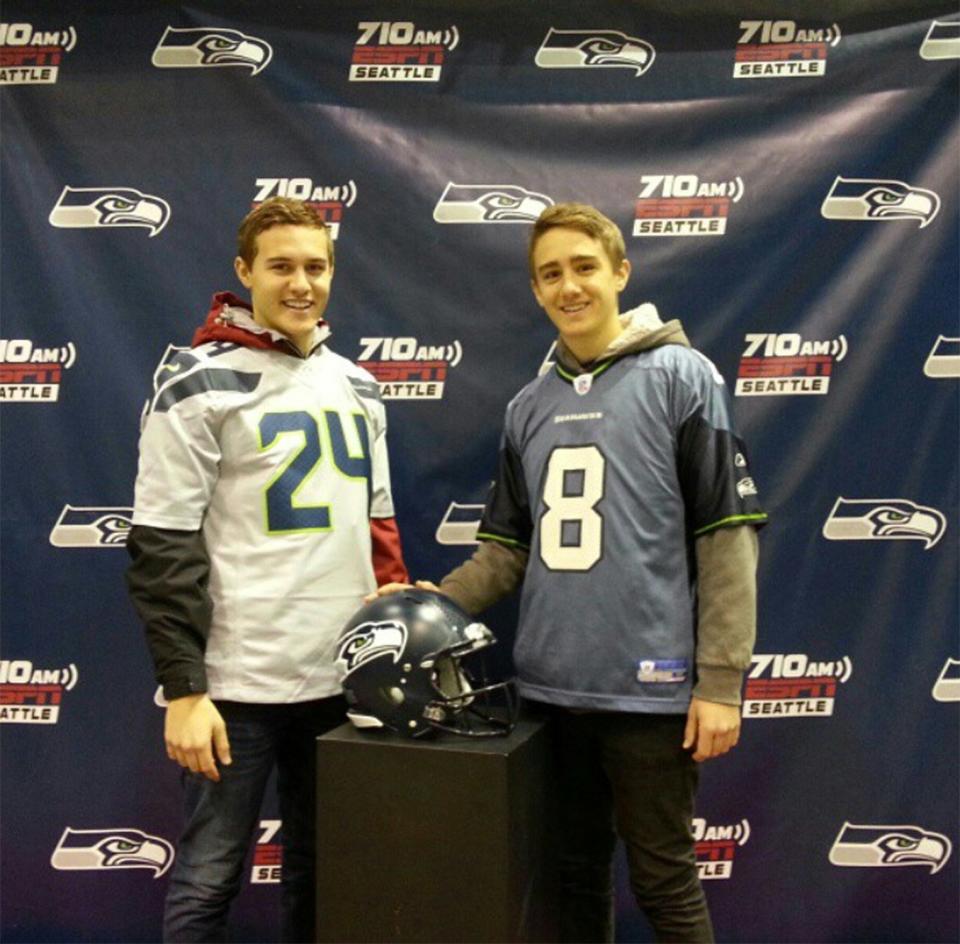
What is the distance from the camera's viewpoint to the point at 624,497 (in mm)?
1874

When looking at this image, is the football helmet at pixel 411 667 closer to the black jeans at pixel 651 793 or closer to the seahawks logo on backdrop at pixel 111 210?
the black jeans at pixel 651 793

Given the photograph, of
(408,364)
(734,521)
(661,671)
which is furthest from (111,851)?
(734,521)

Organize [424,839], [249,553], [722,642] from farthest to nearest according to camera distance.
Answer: [249,553]
[722,642]
[424,839]

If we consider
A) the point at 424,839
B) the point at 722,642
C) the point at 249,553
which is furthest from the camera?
the point at 249,553

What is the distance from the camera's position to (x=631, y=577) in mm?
1849

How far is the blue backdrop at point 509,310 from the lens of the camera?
8.11 ft

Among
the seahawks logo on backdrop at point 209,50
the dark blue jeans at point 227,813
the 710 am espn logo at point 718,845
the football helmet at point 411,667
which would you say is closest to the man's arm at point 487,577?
the football helmet at point 411,667

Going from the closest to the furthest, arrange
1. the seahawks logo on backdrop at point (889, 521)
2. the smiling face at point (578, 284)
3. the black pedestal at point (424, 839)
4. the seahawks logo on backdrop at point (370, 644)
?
the black pedestal at point (424, 839), the seahawks logo on backdrop at point (370, 644), the smiling face at point (578, 284), the seahawks logo on backdrop at point (889, 521)

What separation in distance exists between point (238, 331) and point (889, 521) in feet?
5.58

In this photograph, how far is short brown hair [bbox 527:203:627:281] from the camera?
1.95 m

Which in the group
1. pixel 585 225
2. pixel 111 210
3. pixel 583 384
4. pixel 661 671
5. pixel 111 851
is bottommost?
pixel 111 851

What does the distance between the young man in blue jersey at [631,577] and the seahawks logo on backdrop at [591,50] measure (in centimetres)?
77

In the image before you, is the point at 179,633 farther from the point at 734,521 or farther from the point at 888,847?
the point at 888,847

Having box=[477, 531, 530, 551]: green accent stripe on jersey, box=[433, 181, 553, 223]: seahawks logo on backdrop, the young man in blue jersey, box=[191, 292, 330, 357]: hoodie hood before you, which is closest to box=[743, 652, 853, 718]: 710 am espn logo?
the young man in blue jersey
